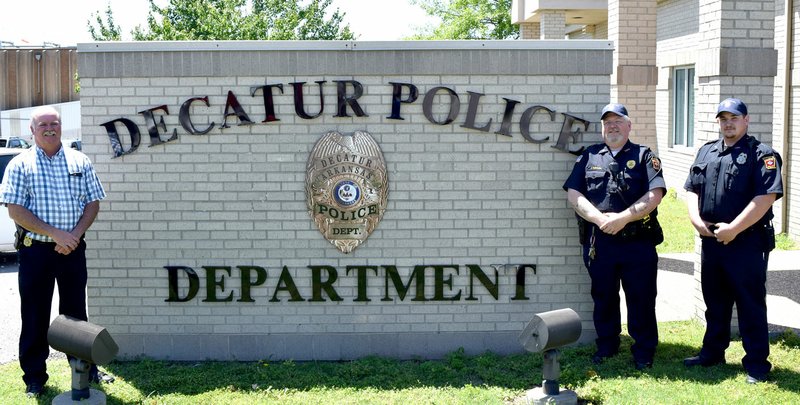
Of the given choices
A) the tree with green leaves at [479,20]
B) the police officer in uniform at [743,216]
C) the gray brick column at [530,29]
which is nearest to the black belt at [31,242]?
the police officer in uniform at [743,216]

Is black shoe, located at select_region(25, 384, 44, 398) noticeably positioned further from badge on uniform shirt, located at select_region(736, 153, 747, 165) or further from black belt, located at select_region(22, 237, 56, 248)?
badge on uniform shirt, located at select_region(736, 153, 747, 165)

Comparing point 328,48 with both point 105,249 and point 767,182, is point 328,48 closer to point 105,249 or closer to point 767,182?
point 105,249

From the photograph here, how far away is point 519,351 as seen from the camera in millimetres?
7402

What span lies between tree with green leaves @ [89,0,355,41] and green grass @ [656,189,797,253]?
498 inches

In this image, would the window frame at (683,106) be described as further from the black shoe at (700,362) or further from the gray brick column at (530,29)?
the black shoe at (700,362)

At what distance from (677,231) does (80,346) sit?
32.5ft

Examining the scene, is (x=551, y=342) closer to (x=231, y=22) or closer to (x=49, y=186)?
(x=49, y=186)

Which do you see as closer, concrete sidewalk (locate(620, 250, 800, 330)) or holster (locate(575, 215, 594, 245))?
holster (locate(575, 215, 594, 245))

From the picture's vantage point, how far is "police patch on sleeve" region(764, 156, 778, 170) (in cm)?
633

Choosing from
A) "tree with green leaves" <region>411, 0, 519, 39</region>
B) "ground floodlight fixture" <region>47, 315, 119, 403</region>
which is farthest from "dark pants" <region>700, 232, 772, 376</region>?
"tree with green leaves" <region>411, 0, 519, 39</region>

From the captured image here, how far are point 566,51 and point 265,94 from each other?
2.30 metres

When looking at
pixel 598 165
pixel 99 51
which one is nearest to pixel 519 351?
pixel 598 165

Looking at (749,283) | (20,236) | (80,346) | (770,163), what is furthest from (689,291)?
(20,236)

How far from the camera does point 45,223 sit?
6.33 m
